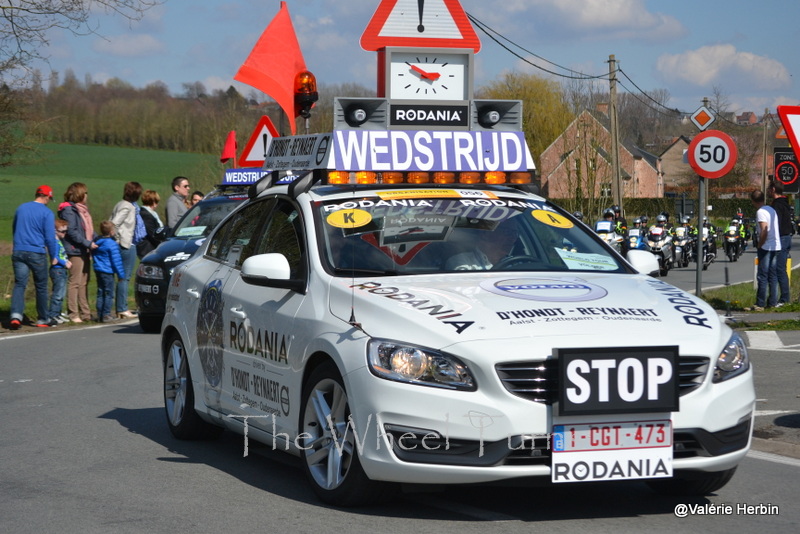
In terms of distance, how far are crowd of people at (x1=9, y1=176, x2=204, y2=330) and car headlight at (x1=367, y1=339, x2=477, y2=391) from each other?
445 inches

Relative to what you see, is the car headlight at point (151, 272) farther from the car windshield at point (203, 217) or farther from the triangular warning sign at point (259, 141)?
the triangular warning sign at point (259, 141)

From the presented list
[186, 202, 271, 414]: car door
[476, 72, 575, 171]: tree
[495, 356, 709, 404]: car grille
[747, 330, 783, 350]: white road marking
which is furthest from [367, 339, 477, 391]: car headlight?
[476, 72, 575, 171]: tree

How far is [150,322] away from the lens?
16203 millimetres

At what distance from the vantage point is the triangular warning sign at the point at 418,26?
10.7 m

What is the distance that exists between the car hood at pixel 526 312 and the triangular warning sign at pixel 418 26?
5001 mm

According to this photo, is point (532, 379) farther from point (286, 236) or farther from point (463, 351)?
point (286, 236)

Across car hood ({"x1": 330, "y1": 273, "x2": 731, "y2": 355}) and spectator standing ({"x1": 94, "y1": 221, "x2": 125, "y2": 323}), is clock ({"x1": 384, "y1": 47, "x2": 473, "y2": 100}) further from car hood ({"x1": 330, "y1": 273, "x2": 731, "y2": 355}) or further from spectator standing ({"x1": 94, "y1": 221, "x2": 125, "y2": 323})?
spectator standing ({"x1": 94, "y1": 221, "x2": 125, "y2": 323})

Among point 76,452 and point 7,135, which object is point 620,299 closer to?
point 76,452

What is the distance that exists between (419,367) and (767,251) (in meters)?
14.0

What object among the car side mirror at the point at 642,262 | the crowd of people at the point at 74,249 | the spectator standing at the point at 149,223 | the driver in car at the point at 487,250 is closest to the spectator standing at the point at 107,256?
the crowd of people at the point at 74,249

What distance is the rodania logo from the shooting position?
577cm

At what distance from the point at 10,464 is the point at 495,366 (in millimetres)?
3599

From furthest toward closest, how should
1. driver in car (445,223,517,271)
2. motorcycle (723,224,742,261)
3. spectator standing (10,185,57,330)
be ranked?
motorcycle (723,224,742,261) < spectator standing (10,185,57,330) < driver in car (445,223,517,271)

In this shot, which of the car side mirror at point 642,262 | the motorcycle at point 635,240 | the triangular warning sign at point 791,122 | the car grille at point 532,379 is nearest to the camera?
the car grille at point 532,379
